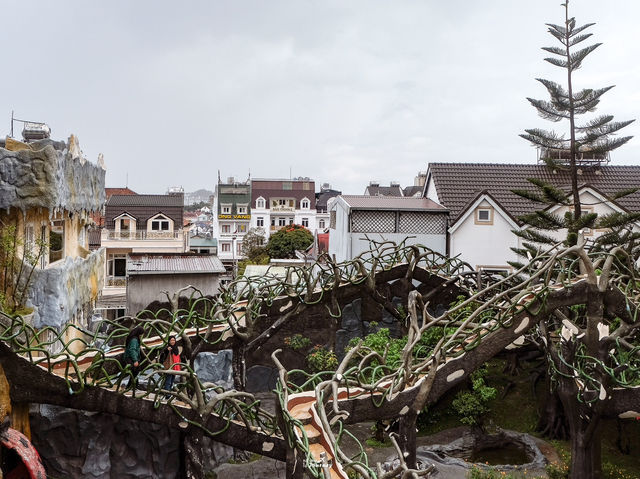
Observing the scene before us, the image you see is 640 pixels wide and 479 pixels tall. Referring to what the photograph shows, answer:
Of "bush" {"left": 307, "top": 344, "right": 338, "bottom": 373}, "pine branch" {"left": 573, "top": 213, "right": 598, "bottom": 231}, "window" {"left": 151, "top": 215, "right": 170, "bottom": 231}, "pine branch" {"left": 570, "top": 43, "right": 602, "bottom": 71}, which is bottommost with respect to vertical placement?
"bush" {"left": 307, "top": 344, "right": 338, "bottom": 373}

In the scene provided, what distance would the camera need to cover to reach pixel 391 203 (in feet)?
58.4

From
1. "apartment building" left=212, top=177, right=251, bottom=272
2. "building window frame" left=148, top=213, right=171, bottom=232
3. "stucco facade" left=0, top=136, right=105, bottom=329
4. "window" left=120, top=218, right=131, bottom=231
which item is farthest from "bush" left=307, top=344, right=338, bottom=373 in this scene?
"apartment building" left=212, top=177, right=251, bottom=272

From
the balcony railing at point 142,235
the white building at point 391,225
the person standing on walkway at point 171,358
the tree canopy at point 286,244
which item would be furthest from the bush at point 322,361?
the tree canopy at point 286,244

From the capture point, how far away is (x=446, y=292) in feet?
49.1

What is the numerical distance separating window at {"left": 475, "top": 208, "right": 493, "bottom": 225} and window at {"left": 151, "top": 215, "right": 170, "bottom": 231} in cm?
1715

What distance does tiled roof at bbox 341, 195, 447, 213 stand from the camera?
55.7 feet

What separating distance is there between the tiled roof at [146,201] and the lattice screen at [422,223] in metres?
15.9

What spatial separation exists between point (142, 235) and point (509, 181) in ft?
57.1

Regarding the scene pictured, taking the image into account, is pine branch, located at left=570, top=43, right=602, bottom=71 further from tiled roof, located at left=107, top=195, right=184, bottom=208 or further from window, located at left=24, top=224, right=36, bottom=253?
tiled roof, located at left=107, top=195, right=184, bottom=208

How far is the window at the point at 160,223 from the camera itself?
28194 millimetres

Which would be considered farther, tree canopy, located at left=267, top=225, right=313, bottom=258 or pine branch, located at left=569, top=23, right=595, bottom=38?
tree canopy, located at left=267, top=225, right=313, bottom=258

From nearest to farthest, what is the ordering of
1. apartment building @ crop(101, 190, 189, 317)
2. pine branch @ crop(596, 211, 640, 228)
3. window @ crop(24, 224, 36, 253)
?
window @ crop(24, 224, 36, 253), pine branch @ crop(596, 211, 640, 228), apartment building @ crop(101, 190, 189, 317)

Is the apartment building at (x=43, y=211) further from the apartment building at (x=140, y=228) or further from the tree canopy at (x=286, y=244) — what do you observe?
the tree canopy at (x=286, y=244)

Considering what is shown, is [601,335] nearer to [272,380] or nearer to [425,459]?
[425,459]
